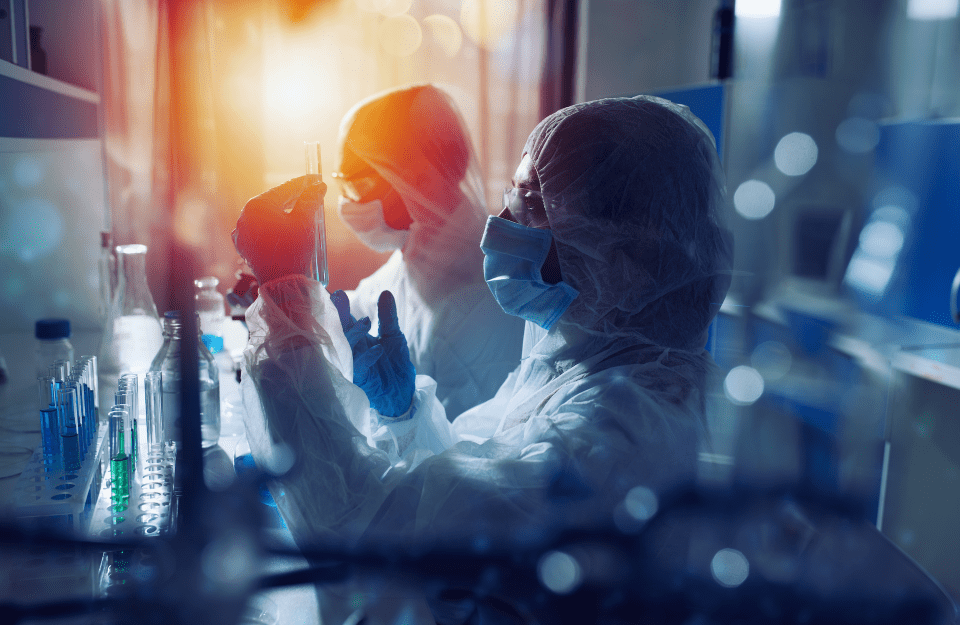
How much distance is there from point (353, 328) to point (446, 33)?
189 cm

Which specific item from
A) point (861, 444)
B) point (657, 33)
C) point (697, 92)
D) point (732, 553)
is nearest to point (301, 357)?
point (732, 553)

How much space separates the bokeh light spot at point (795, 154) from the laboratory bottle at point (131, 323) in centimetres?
213

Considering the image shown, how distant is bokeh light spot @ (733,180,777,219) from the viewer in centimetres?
232

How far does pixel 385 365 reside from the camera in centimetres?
107

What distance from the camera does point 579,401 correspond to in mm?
770

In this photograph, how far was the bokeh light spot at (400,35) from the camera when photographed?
8.23 feet

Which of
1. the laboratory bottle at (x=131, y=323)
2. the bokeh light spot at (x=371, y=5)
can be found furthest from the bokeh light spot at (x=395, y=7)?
the laboratory bottle at (x=131, y=323)

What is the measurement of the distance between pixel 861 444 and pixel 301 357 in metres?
1.79

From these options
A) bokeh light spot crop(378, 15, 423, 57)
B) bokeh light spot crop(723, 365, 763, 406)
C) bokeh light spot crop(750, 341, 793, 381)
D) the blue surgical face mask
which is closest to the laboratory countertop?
the blue surgical face mask

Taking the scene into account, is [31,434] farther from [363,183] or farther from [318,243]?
[363,183]

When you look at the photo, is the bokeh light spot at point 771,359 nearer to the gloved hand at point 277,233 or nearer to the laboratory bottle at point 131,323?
the gloved hand at point 277,233

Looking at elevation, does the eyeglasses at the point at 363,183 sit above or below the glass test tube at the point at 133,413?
above

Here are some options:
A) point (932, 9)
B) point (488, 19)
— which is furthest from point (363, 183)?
point (932, 9)

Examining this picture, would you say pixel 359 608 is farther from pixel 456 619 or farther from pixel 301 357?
pixel 301 357
